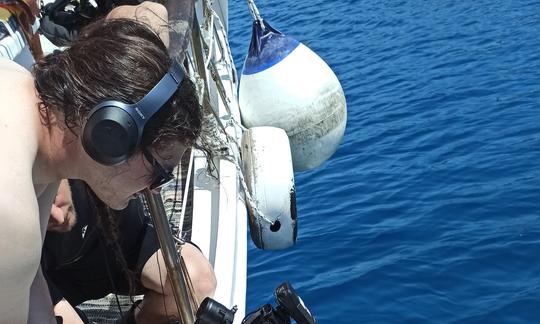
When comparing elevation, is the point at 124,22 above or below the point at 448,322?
above

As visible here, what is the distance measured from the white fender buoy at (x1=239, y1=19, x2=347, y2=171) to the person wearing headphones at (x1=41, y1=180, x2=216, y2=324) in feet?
6.64

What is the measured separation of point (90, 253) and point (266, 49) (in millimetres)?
2495

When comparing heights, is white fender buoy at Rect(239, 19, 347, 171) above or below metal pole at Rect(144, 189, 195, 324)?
below

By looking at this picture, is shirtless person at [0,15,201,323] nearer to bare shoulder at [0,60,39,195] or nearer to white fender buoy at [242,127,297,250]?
bare shoulder at [0,60,39,195]

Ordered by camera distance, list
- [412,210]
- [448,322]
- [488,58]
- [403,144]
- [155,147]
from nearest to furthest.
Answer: [155,147]
[448,322]
[412,210]
[403,144]
[488,58]

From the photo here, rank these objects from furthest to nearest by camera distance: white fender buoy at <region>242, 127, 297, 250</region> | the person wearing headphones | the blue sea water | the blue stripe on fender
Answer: the blue stripe on fender
the blue sea water
white fender buoy at <region>242, 127, 297, 250</region>
the person wearing headphones

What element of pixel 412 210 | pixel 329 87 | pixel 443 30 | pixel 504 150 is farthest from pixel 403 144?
pixel 443 30

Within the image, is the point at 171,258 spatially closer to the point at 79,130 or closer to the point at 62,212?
the point at 62,212

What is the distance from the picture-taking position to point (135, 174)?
1581mm

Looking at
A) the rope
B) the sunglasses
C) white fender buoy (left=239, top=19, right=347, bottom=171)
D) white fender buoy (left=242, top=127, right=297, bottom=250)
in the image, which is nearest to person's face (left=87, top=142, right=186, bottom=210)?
the sunglasses

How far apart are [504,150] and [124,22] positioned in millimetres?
4571

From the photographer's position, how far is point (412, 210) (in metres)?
5.20

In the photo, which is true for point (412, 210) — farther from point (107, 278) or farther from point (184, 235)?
point (107, 278)

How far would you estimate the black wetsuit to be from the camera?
8.11 ft
